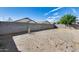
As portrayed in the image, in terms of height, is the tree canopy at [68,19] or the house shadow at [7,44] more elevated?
the tree canopy at [68,19]

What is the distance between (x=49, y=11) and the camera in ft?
5.44

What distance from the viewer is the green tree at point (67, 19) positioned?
1636mm

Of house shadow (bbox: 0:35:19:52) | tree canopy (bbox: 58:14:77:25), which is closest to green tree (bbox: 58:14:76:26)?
tree canopy (bbox: 58:14:77:25)

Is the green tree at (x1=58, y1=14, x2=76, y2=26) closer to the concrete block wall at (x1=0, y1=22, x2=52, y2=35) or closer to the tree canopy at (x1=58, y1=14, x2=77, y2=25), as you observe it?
the tree canopy at (x1=58, y1=14, x2=77, y2=25)

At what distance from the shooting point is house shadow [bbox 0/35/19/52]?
1612mm

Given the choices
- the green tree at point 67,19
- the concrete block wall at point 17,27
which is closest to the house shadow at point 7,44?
the concrete block wall at point 17,27

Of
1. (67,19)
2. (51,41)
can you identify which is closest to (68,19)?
(67,19)

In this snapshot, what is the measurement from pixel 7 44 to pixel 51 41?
473 millimetres

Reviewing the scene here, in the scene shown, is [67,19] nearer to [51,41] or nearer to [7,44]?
[51,41]

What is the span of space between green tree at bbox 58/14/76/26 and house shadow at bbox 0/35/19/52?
56 cm

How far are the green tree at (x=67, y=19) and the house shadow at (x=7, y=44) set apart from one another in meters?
0.56

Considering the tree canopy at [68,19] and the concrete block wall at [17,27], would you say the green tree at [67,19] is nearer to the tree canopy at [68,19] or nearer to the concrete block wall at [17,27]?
the tree canopy at [68,19]
